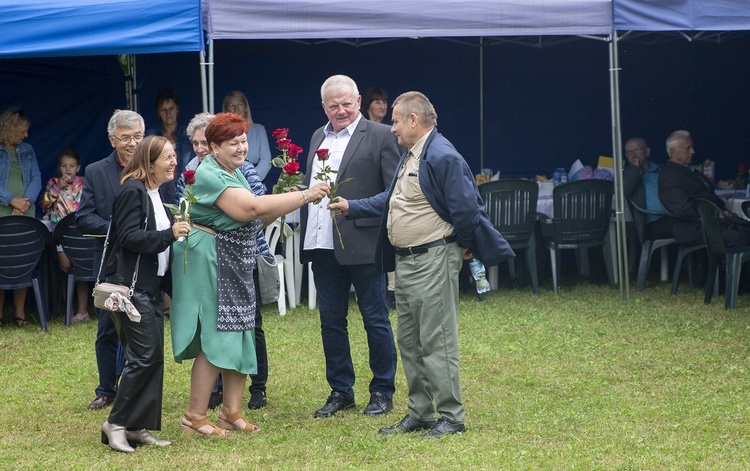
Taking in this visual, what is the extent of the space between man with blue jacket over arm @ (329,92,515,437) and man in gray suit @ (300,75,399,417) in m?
0.38

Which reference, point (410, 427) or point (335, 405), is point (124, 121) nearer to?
point (335, 405)

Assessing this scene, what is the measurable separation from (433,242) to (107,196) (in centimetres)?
182

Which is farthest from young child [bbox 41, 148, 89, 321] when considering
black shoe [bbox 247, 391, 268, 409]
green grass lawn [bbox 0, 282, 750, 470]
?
black shoe [bbox 247, 391, 268, 409]

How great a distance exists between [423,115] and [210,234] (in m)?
1.11

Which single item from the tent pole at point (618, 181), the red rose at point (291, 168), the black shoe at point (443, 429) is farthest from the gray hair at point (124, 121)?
the tent pole at point (618, 181)

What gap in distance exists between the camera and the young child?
797 centimetres

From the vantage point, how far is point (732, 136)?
37.0ft

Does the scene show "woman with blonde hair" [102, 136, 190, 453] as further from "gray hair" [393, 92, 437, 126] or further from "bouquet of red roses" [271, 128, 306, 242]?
"gray hair" [393, 92, 437, 126]

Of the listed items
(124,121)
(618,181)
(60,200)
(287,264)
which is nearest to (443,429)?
(124,121)

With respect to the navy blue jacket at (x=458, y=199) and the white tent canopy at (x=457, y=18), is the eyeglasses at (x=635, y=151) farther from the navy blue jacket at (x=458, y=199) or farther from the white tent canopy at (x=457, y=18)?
the navy blue jacket at (x=458, y=199)

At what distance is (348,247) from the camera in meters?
4.99

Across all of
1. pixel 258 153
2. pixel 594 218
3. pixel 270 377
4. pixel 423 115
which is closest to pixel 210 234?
pixel 423 115

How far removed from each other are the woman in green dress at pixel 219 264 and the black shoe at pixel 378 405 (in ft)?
2.36

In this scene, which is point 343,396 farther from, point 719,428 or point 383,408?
point 719,428
